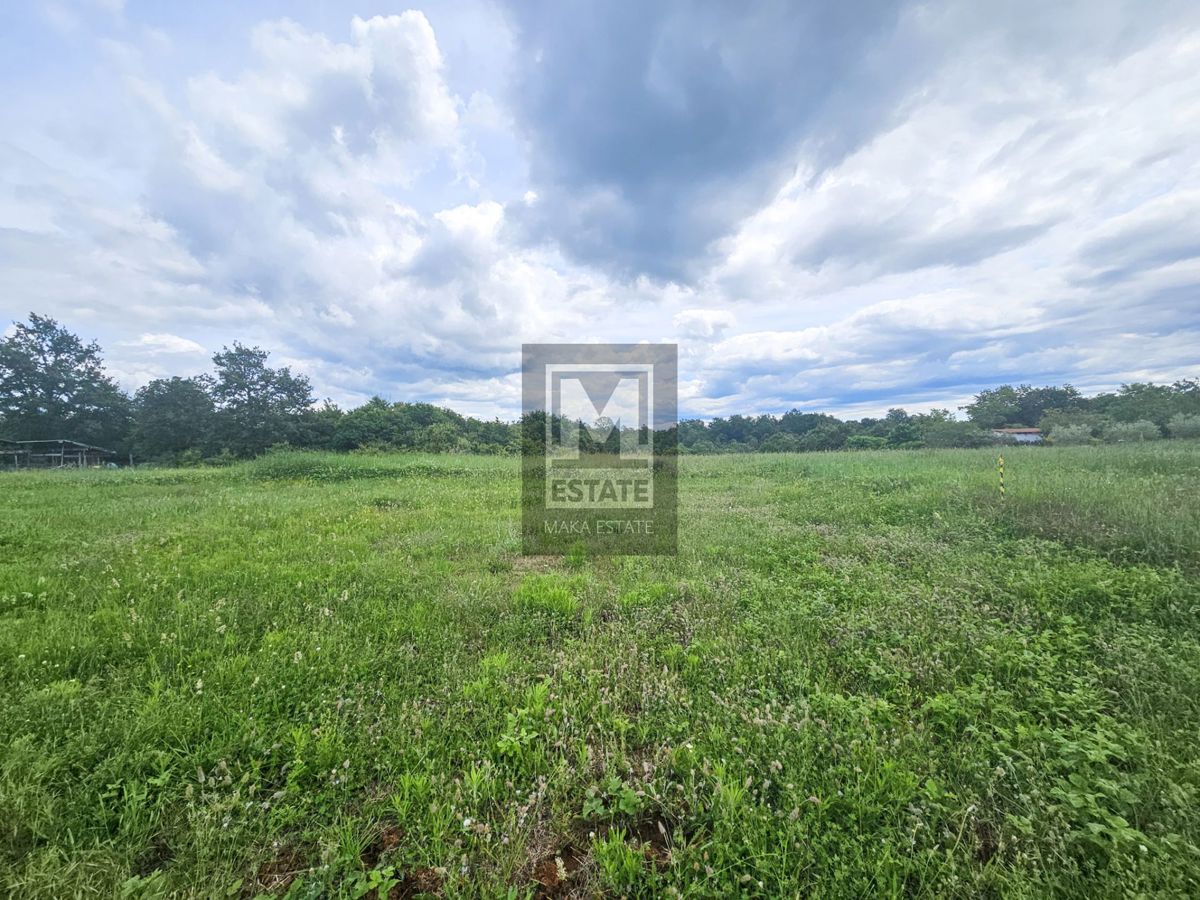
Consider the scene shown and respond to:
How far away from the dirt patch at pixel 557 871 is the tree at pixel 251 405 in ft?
156

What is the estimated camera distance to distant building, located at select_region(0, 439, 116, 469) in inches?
1262

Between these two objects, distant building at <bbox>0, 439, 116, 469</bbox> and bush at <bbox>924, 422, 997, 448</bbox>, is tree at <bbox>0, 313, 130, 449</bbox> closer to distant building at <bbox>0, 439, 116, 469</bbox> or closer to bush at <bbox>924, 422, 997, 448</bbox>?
distant building at <bbox>0, 439, 116, 469</bbox>

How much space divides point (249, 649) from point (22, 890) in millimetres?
2234

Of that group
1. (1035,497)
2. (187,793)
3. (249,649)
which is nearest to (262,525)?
(249,649)

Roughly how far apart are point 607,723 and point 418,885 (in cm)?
152

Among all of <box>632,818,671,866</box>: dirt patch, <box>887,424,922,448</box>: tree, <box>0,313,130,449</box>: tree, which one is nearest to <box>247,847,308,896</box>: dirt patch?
<box>632,818,671,866</box>: dirt patch

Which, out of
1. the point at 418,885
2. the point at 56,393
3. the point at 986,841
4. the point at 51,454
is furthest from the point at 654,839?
the point at 56,393

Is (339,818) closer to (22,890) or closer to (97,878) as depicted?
(97,878)

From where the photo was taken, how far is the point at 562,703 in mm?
3490

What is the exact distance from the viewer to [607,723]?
3367 millimetres

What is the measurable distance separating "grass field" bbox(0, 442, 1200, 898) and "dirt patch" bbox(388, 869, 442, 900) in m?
0.05

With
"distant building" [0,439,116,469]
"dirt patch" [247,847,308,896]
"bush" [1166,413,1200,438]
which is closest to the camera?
"dirt patch" [247,847,308,896]

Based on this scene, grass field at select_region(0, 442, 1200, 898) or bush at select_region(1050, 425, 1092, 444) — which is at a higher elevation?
bush at select_region(1050, 425, 1092, 444)

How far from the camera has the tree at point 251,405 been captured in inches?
1553
